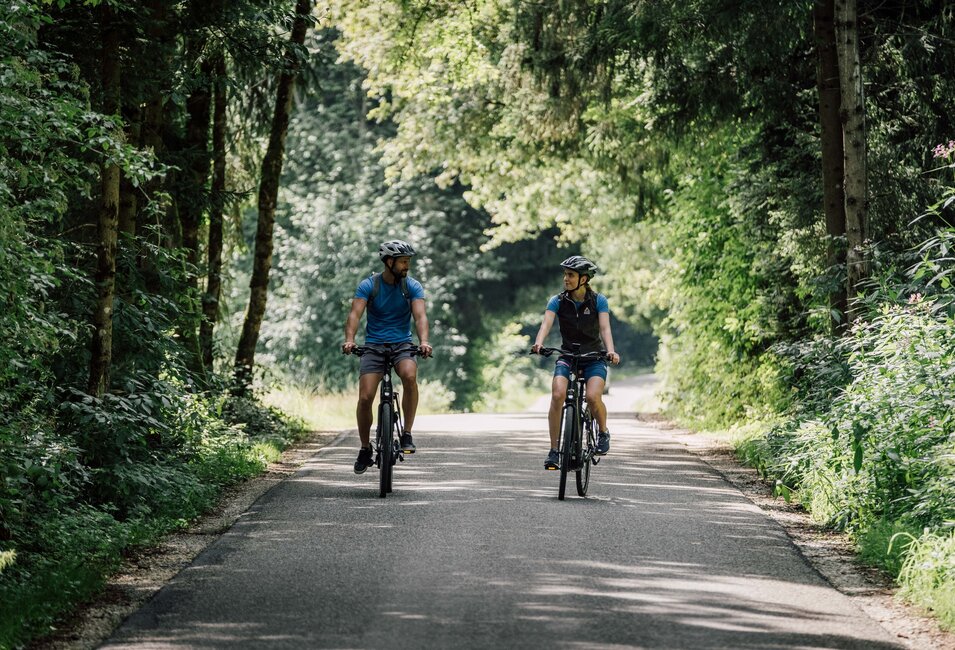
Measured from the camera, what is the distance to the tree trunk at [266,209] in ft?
59.2

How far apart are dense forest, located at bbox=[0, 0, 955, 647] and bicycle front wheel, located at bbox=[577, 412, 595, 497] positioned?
175cm

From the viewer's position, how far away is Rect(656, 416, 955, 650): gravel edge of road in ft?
21.8

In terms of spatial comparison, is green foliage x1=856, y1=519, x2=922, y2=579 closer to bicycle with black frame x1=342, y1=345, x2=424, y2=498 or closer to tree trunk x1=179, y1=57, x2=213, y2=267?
bicycle with black frame x1=342, y1=345, x2=424, y2=498

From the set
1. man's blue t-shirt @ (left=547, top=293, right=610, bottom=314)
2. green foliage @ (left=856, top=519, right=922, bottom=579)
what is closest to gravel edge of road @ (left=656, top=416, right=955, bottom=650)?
green foliage @ (left=856, top=519, right=922, bottom=579)

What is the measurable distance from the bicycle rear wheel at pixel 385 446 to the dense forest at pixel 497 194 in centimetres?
151

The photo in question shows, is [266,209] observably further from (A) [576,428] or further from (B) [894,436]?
(B) [894,436]

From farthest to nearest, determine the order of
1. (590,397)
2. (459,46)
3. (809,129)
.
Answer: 1. (459,46)
2. (809,129)
3. (590,397)

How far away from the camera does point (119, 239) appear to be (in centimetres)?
1155

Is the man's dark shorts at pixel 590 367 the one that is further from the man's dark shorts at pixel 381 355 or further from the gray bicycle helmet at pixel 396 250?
the gray bicycle helmet at pixel 396 250

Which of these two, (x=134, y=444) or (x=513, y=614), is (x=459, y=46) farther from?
(x=513, y=614)

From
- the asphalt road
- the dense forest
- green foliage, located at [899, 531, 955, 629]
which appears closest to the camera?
the asphalt road

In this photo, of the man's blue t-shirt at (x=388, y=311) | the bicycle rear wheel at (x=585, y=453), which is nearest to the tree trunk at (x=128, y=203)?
the man's blue t-shirt at (x=388, y=311)

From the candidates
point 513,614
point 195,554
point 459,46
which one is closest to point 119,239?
point 195,554

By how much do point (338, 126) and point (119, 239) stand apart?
30800 mm
